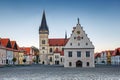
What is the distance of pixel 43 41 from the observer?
15200 centimetres

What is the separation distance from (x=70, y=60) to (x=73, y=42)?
5.68 m

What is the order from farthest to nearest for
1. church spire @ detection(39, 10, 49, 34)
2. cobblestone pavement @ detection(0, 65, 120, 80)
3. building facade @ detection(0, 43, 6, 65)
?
church spire @ detection(39, 10, 49, 34) < building facade @ detection(0, 43, 6, 65) < cobblestone pavement @ detection(0, 65, 120, 80)

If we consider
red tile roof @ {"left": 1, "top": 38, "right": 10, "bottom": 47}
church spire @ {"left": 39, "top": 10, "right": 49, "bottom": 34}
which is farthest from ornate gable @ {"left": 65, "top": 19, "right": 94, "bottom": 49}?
church spire @ {"left": 39, "top": 10, "right": 49, "bottom": 34}

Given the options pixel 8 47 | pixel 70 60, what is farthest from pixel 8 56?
pixel 70 60

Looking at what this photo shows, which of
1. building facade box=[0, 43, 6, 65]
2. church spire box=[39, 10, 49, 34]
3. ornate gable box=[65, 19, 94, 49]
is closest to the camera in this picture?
ornate gable box=[65, 19, 94, 49]

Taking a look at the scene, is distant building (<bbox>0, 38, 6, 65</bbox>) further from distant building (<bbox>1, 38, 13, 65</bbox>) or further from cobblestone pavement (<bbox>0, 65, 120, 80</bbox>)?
cobblestone pavement (<bbox>0, 65, 120, 80</bbox>)

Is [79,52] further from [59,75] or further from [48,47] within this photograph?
[48,47]

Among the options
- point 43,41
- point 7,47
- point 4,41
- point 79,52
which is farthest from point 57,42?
point 79,52

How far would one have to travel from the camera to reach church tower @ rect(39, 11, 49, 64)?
495 ft

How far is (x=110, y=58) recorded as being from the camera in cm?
18550

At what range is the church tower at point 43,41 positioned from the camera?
15075 cm

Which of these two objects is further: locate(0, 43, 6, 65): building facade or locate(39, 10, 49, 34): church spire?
locate(39, 10, 49, 34): church spire

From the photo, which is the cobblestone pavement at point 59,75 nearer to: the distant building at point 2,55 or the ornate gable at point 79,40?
the ornate gable at point 79,40

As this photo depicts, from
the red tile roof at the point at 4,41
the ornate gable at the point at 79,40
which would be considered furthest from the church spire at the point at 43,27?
the ornate gable at the point at 79,40
